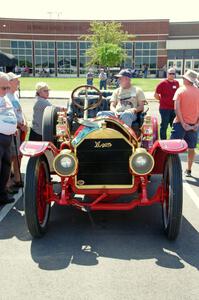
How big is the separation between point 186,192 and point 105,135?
7.12ft

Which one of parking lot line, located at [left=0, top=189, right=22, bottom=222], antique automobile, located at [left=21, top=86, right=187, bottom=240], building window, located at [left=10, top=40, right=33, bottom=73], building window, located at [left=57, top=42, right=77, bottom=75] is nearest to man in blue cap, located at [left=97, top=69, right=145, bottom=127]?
antique automobile, located at [left=21, top=86, right=187, bottom=240]

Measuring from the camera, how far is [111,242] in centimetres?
398

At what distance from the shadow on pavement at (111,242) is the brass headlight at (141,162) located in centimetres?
76

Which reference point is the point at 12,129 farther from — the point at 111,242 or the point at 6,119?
the point at 111,242

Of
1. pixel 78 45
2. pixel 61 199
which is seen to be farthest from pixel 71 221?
pixel 78 45

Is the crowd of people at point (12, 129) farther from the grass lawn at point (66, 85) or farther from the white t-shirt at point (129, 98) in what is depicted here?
the grass lawn at point (66, 85)

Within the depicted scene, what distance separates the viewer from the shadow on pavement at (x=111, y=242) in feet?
11.9

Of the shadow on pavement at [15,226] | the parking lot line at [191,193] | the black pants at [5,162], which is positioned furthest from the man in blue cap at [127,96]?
the shadow on pavement at [15,226]

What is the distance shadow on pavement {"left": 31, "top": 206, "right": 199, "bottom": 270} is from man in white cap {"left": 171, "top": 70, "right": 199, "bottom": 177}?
191cm

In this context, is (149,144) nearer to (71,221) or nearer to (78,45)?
(71,221)

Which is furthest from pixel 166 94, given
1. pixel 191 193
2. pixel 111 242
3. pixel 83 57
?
pixel 83 57

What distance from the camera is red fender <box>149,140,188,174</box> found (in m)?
3.97

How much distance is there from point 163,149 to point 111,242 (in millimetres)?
1128

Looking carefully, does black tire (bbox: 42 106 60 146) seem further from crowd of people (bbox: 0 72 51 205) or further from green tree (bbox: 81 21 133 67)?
green tree (bbox: 81 21 133 67)
